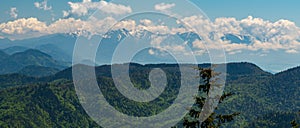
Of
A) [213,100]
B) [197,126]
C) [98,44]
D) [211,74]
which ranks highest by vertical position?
[98,44]

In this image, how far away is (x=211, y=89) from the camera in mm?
32875

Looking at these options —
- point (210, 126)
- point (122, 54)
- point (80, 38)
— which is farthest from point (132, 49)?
point (210, 126)

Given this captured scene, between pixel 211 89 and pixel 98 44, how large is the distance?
9919mm

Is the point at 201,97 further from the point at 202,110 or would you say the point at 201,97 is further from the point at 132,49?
the point at 132,49

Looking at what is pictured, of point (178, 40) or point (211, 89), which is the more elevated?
point (178, 40)

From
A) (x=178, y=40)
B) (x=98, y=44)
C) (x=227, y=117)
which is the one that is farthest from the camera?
(x=178, y=40)

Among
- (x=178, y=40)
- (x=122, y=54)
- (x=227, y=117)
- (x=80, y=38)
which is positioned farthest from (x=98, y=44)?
(x=227, y=117)

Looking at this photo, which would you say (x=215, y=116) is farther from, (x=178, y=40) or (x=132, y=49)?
(x=132, y=49)

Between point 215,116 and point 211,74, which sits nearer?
point 211,74

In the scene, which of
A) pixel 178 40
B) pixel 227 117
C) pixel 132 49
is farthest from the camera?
pixel 132 49

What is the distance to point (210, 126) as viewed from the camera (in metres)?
32.0

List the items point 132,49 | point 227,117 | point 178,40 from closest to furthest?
point 227,117, point 178,40, point 132,49

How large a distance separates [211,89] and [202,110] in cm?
188

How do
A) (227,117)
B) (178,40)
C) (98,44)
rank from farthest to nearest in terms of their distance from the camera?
(178,40) < (227,117) < (98,44)
